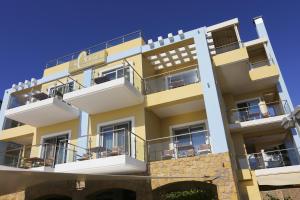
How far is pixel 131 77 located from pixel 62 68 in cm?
649

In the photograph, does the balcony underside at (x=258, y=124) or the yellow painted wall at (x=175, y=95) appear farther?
the balcony underside at (x=258, y=124)

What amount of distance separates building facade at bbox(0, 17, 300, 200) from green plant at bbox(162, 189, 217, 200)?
0.35 feet

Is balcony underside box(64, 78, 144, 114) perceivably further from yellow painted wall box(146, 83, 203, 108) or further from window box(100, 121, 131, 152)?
window box(100, 121, 131, 152)

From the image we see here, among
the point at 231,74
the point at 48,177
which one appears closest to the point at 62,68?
the point at 231,74

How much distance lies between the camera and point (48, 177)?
6.18 metres

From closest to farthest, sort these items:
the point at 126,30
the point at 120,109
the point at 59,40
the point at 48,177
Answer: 1. the point at 48,177
2. the point at 120,109
3. the point at 59,40
4. the point at 126,30

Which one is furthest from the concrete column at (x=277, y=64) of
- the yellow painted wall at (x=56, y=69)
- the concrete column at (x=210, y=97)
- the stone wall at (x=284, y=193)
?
the yellow painted wall at (x=56, y=69)

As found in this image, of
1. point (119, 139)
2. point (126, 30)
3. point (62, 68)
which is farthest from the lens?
point (62, 68)

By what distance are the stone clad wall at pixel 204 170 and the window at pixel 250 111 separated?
21.8ft

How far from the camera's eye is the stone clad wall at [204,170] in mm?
10954

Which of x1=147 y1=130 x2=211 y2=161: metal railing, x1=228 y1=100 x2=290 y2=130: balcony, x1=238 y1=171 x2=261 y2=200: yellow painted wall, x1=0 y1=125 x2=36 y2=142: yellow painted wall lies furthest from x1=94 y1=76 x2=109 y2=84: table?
x1=238 y1=171 x2=261 y2=200: yellow painted wall

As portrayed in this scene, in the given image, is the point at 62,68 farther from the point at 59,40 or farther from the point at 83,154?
the point at 83,154

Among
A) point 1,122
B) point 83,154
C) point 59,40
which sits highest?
point 59,40

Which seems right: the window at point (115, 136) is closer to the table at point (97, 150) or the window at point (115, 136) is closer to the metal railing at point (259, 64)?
the table at point (97, 150)
